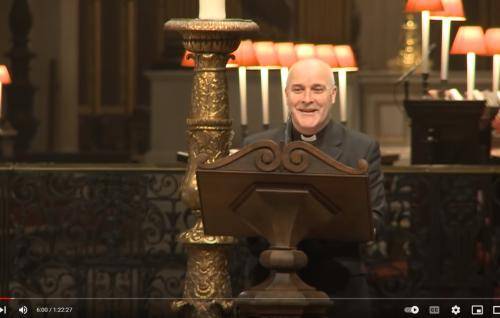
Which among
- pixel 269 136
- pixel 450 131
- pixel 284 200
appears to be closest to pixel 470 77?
pixel 450 131

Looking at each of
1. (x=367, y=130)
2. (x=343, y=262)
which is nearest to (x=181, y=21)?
(x=343, y=262)

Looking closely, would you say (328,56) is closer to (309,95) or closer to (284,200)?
(309,95)

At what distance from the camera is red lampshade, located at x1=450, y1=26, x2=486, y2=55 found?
42.9 feet

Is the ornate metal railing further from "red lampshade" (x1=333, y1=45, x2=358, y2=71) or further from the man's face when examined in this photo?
the man's face

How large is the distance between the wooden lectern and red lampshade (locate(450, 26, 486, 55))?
833 cm

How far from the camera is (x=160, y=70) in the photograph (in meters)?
20.0

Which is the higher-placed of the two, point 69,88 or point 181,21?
point 181,21

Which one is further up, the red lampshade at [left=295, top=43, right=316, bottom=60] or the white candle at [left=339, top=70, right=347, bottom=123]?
the red lampshade at [left=295, top=43, right=316, bottom=60]

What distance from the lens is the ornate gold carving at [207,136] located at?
5520 mm

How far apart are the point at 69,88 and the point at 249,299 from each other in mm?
17358

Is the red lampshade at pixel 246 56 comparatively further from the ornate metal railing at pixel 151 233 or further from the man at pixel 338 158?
the man at pixel 338 158

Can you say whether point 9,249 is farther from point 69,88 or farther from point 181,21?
point 69,88

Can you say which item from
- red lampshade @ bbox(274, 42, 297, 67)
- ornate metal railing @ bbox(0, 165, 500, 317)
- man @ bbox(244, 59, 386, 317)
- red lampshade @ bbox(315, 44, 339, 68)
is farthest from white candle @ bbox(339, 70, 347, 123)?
man @ bbox(244, 59, 386, 317)

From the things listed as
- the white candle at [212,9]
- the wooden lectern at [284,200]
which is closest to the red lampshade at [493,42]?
the white candle at [212,9]
